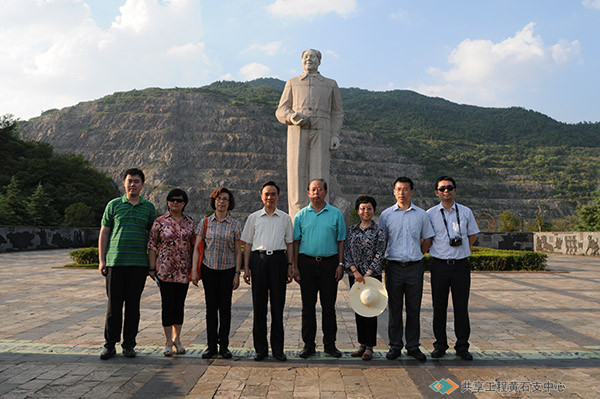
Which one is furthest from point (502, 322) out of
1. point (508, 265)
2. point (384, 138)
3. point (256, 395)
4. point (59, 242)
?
point (384, 138)

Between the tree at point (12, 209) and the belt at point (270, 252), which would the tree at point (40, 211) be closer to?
the tree at point (12, 209)

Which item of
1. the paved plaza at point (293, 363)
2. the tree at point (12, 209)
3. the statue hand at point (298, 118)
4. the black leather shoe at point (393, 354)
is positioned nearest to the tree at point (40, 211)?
the tree at point (12, 209)

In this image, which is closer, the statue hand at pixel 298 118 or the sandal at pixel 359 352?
the sandal at pixel 359 352

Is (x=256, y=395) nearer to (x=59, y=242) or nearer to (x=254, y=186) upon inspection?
(x=59, y=242)

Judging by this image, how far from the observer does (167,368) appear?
361 centimetres

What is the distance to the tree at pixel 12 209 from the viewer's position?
22.7m

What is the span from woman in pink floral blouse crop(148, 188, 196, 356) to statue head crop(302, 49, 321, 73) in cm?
504

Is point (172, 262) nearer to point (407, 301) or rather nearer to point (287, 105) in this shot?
point (407, 301)

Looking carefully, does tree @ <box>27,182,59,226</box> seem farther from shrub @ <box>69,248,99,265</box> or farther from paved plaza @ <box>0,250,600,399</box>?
paved plaza @ <box>0,250,600,399</box>

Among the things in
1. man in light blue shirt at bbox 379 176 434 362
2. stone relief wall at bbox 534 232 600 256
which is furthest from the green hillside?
man in light blue shirt at bbox 379 176 434 362

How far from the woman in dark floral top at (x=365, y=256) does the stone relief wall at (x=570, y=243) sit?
19024mm

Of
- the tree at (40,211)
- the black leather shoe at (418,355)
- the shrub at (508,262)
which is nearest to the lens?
the black leather shoe at (418,355)

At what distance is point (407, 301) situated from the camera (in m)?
4.03

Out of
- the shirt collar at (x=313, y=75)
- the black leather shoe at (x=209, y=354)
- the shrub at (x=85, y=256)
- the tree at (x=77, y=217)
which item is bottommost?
the black leather shoe at (x=209, y=354)
